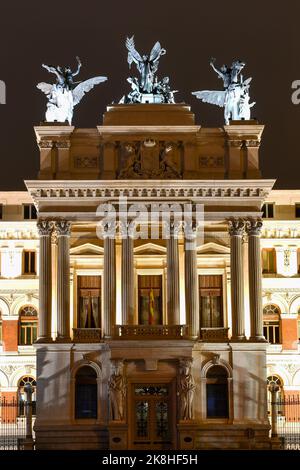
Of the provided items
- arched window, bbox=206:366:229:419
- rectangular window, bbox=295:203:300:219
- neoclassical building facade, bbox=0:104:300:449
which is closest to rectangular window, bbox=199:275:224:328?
neoclassical building facade, bbox=0:104:300:449

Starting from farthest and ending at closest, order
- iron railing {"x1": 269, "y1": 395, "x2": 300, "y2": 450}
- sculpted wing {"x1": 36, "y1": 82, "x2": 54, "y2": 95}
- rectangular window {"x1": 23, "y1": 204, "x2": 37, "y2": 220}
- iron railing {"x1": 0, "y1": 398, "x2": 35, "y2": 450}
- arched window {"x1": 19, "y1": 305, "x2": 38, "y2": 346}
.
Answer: rectangular window {"x1": 23, "y1": 204, "x2": 37, "y2": 220}
arched window {"x1": 19, "y1": 305, "x2": 38, "y2": 346}
iron railing {"x1": 0, "y1": 398, "x2": 35, "y2": 450}
iron railing {"x1": 269, "y1": 395, "x2": 300, "y2": 450}
sculpted wing {"x1": 36, "y1": 82, "x2": 54, "y2": 95}

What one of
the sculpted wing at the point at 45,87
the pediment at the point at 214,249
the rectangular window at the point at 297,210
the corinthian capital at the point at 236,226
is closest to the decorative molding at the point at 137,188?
the corinthian capital at the point at 236,226

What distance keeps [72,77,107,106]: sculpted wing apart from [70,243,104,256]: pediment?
7.39m

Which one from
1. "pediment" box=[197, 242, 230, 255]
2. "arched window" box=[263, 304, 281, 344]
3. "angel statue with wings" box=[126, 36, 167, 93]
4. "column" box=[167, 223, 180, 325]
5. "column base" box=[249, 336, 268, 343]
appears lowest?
"column base" box=[249, 336, 268, 343]

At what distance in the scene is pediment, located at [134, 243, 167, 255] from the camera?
59125 mm

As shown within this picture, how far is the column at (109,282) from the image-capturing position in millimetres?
55969

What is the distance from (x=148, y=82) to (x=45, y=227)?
9384 mm

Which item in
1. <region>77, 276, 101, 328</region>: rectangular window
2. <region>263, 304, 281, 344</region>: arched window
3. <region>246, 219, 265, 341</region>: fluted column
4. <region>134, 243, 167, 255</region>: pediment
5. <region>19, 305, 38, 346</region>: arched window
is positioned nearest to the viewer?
<region>246, 219, 265, 341</region>: fluted column

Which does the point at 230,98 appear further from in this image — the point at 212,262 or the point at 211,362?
the point at 211,362

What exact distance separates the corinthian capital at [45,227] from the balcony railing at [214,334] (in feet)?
29.7

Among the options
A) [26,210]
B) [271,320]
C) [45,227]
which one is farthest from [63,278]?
[271,320]

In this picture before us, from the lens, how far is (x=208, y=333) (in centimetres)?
Answer: 5709

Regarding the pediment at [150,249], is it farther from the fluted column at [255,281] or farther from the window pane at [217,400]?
the window pane at [217,400]

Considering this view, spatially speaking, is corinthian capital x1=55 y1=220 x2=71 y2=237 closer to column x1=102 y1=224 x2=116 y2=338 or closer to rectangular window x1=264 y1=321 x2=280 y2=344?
column x1=102 y1=224 x2=116 y2=338
